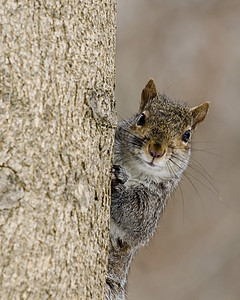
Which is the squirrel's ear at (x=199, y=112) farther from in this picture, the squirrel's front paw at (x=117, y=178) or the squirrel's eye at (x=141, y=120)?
the squirrel's front paw at (x=117, y=178)

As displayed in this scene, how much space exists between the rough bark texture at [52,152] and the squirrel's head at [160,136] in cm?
79

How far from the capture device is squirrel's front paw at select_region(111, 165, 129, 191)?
245 cm

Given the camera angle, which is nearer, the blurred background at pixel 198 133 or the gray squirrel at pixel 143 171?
the gray squirrel at pixel 143 171

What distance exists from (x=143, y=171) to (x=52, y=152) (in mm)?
1125

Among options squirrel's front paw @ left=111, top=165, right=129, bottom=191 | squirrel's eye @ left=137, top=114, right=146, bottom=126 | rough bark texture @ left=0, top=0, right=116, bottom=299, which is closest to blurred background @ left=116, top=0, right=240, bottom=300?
squirrel's eye @ left=137, top=114, right=146, bottom=126

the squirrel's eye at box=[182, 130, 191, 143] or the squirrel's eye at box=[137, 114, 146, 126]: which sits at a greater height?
the squirrel's eye at box=[182, 130, 191, 143]

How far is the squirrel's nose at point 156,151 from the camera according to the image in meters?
2.44

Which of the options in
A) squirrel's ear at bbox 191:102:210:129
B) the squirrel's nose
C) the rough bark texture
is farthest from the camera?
squirrel's ear at bbox 191:102:210:129

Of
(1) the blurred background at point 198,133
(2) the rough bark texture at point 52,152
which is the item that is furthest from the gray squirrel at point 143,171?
(1) the blurred background at point 198,133

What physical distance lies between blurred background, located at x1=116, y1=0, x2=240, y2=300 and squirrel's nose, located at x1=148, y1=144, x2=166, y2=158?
131 inches

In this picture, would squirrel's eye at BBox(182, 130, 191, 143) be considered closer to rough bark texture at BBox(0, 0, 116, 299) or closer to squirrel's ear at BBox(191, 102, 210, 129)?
squirrel's ear at BBox(191, 102, 210, 129)

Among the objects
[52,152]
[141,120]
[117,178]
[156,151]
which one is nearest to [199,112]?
[141,120]

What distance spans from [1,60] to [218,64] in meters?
4.74

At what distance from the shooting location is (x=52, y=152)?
152cm
